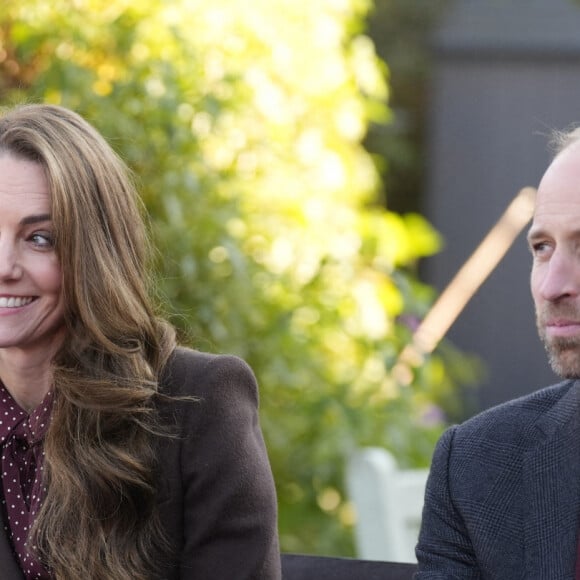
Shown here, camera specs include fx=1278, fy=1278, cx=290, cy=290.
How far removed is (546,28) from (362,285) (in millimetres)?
5350

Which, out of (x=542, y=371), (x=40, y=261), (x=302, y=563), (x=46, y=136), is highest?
(x=46, y=136)

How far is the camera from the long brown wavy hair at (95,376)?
7.39 ft

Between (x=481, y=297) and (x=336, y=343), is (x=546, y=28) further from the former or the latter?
(x=336, y=343)

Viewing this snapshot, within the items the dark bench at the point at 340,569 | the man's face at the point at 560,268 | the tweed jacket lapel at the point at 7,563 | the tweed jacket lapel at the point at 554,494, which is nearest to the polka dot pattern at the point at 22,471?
the tweed jacket lapel at the point at 7,563

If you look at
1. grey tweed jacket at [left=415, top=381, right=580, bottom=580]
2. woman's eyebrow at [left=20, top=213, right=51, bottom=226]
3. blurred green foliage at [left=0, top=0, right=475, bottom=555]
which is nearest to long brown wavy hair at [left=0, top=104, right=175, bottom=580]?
woman's eyebrow at [left=20, top=213, right=51, bottom=226]

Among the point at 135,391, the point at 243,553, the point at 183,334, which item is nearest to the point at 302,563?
the point at 243,553

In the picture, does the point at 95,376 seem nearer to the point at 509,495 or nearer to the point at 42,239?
the point at 42,239

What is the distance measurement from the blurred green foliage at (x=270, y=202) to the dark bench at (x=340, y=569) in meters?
1.08

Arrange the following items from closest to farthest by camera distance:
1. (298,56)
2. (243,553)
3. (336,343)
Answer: (243,553), (336,343), (298,56)

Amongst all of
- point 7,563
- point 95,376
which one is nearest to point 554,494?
point 95,376

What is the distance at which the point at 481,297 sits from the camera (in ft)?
26.5

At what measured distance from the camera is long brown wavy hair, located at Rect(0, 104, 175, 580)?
2254 millimetres

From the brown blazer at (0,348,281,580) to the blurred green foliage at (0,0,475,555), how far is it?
3.45ft

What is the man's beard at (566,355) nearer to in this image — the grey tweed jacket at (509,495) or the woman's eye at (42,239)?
the grey tweed jacket at (509,495)
